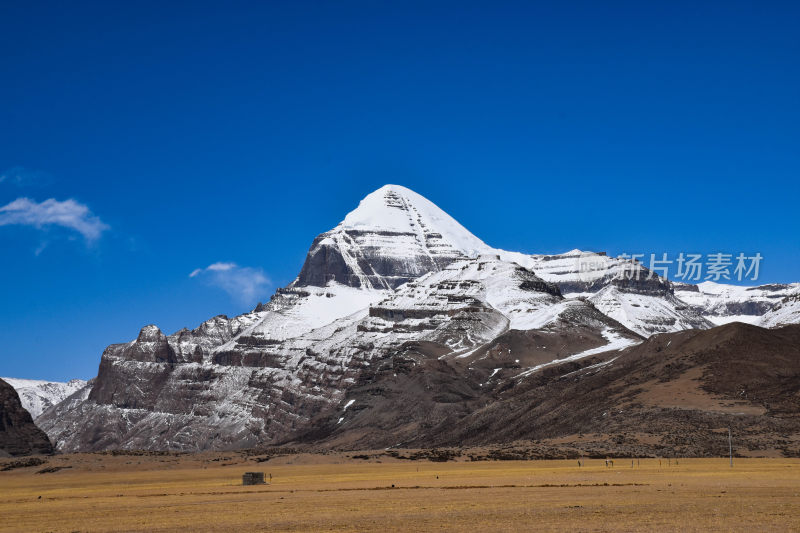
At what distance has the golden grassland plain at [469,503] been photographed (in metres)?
55.0

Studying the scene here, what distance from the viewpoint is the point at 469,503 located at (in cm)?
6812

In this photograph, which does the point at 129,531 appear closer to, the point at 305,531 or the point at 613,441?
the point at 305,531

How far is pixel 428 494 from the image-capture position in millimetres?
79125

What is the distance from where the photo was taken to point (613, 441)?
163375 millimetres

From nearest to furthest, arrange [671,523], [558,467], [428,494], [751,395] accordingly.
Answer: [671,523], [428,494], [558,467], [751,395]

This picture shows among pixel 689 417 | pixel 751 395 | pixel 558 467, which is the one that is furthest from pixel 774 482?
pixel 751 395

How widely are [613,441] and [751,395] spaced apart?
41843 millimetres

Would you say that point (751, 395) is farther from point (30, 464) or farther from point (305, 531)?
point (305, 531)

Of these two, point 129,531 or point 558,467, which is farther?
point 558,467

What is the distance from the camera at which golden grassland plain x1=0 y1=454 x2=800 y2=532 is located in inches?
2165

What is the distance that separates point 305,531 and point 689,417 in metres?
134

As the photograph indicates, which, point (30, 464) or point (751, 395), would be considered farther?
point (751, 395)

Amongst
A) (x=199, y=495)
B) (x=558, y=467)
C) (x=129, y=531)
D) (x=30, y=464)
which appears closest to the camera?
(x=129, y=531)

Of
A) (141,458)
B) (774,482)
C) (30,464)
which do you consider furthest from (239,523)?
(141,458)
